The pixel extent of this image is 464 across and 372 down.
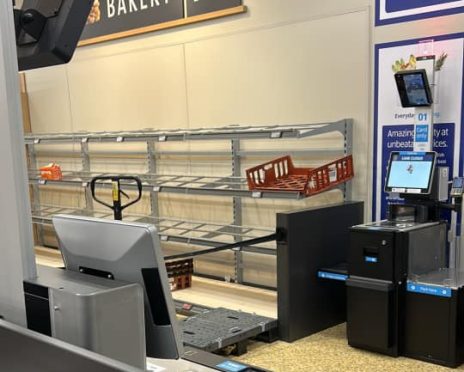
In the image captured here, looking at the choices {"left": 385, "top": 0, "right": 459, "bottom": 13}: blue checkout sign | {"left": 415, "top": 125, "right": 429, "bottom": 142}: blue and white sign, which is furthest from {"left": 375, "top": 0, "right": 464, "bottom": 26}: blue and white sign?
{"left": 415, "top": 125, "right": 429, "bottom": 142}: blue and white sign

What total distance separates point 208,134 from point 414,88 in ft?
5.36

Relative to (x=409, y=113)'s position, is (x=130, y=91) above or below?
above

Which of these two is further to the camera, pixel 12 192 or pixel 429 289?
pixel 429 289

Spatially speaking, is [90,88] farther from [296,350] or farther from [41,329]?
[41,329]

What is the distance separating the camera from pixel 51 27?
1.28m

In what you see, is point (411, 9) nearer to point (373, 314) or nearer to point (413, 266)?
point (413, 266)

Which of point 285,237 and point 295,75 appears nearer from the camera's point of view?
point 285,237

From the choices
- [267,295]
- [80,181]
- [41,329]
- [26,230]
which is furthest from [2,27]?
[80,181]

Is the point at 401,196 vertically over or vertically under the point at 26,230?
under

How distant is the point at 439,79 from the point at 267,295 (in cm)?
204

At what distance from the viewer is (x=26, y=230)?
118 cm

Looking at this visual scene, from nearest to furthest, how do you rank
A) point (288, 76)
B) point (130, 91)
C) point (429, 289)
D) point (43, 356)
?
point (43, 356)
point (429, 289)
point (288, 76)
point (130, 91)

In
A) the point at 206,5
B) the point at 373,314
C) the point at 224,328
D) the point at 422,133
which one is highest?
the point at 206,5

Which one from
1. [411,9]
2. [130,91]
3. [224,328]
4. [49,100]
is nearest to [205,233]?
[224,328]
